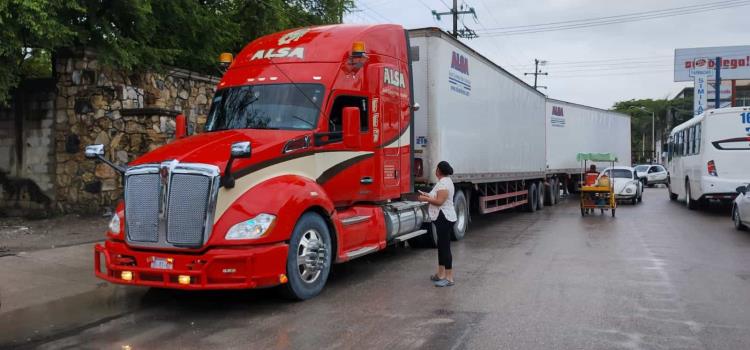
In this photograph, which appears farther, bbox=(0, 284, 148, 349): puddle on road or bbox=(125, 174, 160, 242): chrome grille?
bbox=(125, 174, 160, 242): chrome grille

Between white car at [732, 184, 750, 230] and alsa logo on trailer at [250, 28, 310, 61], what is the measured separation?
33.2 feet

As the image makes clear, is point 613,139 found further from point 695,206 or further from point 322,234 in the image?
point 322,234

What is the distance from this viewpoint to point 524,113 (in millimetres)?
17547

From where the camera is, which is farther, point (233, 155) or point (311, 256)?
point (311, 256)

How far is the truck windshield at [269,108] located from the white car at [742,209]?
10159mm

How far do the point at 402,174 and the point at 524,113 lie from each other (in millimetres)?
8975

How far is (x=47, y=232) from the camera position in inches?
432

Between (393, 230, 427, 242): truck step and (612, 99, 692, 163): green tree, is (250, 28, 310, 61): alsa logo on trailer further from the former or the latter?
(612, 99, 692, 163): green tree

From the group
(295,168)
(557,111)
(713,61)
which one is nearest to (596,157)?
(557,111)

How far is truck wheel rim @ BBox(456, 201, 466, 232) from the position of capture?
12.2m

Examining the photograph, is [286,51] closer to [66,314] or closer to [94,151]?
[94,151]

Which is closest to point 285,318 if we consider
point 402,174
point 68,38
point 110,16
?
point 402,174

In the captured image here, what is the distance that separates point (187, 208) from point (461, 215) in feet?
24.1

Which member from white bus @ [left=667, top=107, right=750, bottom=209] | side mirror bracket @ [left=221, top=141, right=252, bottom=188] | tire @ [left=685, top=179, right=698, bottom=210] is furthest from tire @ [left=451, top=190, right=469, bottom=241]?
tire @ [left=685, top=179, right=698, bottom=210]
